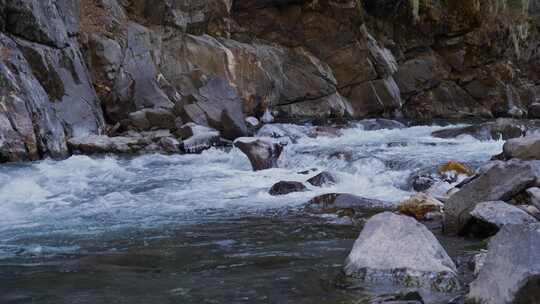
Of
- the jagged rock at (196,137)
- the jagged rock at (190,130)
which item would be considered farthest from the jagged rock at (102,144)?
the jagged rock at (190,130)

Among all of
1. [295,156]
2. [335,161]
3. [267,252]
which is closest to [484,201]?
[267,252]

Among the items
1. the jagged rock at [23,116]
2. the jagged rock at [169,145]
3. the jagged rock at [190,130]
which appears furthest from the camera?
the jagged rock at [190,130]

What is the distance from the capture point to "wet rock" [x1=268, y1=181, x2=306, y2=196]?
9664 millimetres

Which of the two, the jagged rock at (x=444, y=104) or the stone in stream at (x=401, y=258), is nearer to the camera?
the stone in stream at (x=401, y=258)

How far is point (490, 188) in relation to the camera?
7.02 meters

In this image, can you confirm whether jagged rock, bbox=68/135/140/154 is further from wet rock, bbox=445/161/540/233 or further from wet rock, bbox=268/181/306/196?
wet rock, bbox=445/161/540/233

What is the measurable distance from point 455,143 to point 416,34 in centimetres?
1400

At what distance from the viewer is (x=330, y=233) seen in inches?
272

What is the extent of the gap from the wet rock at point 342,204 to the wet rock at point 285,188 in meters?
0.91

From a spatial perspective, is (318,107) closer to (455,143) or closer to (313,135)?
(313,135)

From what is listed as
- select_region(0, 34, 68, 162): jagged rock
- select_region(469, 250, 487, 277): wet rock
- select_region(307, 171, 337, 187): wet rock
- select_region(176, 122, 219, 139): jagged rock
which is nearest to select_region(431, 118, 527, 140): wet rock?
select_region(176, 122, 219, 139): jagged rock

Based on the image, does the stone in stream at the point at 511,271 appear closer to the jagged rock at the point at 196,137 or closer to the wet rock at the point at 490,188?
the wet rock at the point at 490,188

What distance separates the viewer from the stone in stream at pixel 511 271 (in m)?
3.62

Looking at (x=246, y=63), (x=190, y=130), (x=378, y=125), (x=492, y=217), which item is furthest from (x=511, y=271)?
(x=246, y=63)
